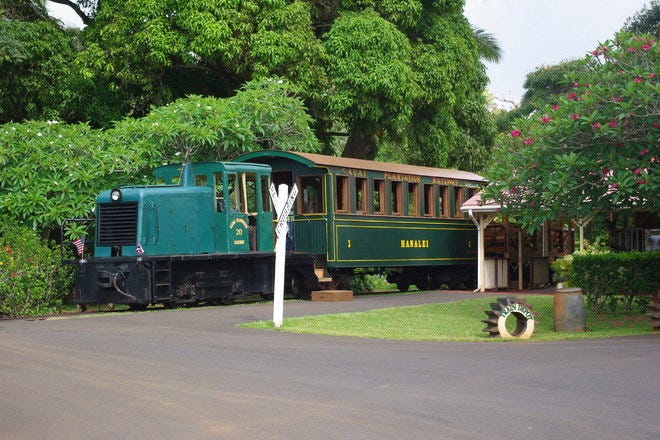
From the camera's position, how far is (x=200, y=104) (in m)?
26.8

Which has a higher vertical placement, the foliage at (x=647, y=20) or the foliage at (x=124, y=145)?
the foliage at (x=647, y=20)

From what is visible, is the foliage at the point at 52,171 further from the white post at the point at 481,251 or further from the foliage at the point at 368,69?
the white post at the point at 481,251

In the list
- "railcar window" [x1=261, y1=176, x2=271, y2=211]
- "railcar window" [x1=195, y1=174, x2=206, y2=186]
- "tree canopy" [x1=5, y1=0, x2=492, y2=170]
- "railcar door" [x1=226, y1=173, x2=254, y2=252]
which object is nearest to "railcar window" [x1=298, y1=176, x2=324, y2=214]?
"railcar window" [x1=261, y1=176, x2=271, y2=211]

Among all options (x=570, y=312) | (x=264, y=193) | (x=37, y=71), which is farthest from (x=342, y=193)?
(x=37, y=71)

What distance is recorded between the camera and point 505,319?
17.4 metres

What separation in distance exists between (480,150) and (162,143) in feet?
67.4

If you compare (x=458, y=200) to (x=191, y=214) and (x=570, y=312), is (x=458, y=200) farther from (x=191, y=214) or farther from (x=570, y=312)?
(x=570, y=312)

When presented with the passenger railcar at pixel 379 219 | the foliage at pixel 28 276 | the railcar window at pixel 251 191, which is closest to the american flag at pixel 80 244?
the foliage at pixel 28 276

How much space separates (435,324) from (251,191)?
6470 mm

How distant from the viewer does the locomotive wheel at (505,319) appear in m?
17.3

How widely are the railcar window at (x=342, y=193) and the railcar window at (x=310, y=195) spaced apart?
491 mm

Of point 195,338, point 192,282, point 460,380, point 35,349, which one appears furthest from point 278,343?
point 192,282

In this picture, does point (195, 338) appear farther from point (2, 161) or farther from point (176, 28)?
point (176, 28)

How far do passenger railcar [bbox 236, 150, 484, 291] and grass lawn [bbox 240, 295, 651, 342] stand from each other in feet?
12.7
